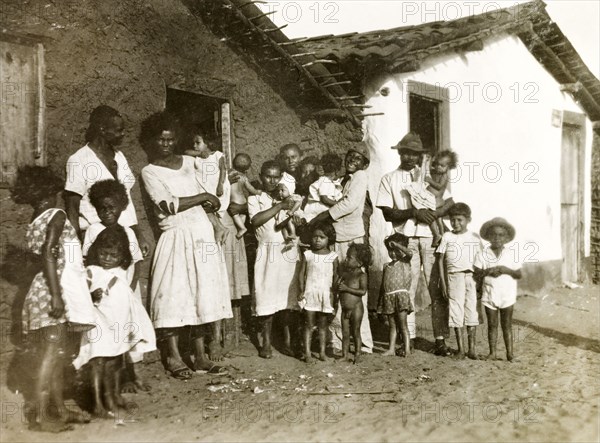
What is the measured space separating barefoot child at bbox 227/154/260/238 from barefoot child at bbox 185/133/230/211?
0.91 ft

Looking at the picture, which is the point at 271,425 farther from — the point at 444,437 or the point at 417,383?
the point at 417,383

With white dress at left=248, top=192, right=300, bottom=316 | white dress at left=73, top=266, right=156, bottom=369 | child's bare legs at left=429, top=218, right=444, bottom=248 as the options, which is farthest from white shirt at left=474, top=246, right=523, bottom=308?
white dress at left=73, top=266, right=156, bottom=369

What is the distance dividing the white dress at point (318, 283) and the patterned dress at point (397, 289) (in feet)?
1.98

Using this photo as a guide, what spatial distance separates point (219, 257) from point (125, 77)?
181 centimetres

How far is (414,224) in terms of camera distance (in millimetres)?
5812

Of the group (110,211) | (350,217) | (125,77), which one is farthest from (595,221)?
(110,211)

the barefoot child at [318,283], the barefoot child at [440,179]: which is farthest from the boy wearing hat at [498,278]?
the barefoot child at [318,283]

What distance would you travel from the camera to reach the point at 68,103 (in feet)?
15.0

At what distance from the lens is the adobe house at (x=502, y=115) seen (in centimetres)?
685

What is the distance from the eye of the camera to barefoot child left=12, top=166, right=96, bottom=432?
3.68 metres

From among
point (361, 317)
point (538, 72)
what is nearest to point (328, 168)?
point (361, 317)

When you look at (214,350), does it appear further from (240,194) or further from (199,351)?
(240,194)

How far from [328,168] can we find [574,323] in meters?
3.97

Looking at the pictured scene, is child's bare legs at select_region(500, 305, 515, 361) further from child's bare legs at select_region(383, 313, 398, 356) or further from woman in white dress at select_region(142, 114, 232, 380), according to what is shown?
woman in white dress at select_region(142, 114, 232, 380)
